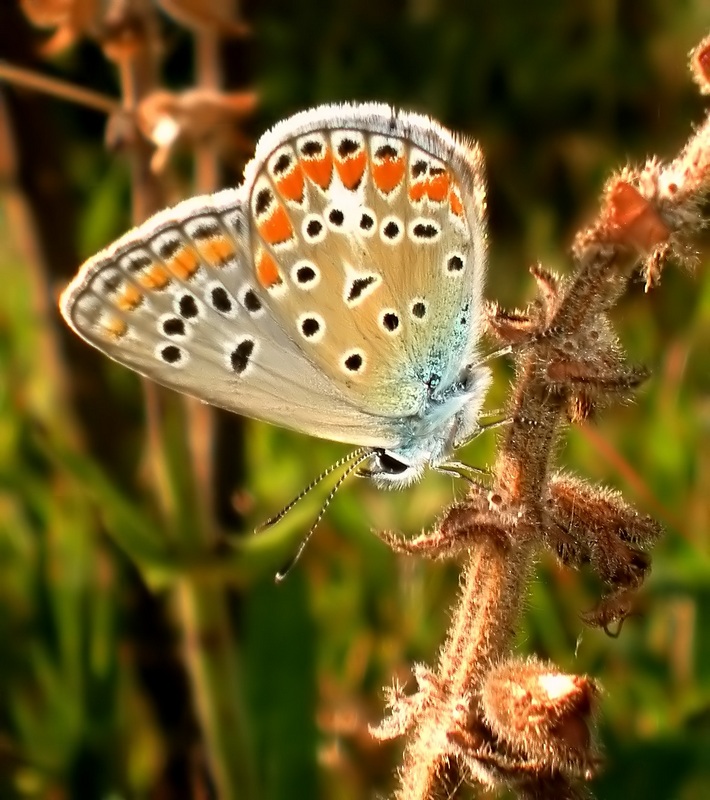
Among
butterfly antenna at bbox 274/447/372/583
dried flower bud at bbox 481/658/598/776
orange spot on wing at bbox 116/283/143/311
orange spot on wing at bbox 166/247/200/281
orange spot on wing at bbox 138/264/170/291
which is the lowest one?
butterfly antenna at bbox 274/447/372/583

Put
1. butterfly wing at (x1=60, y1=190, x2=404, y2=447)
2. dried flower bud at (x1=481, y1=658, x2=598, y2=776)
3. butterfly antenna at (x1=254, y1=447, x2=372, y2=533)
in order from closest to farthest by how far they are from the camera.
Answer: dried flower bud at (x1=481, y1=658, x2=598, y2=776)
butterfly wing at (x1=60, y1=190, x2=404, y2=447)
butterfly antenna at (x1=254, y1=447, x2=372, y2=533)

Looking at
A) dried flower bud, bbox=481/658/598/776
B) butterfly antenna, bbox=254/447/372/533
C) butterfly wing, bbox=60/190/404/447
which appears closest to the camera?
dried flower bud, bbox=481/658/598/776

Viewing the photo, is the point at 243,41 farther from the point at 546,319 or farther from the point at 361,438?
the point at 546,319

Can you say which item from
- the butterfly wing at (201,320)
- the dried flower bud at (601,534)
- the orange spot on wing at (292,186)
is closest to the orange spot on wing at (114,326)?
the butterfly wing at (201,320)

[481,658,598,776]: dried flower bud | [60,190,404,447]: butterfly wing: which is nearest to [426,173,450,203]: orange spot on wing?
[60,190,404,447]: butterfly wing

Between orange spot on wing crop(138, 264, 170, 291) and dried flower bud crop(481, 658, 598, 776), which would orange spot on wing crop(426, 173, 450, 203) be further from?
dried flower bud crop(481, 658, 598, 776)

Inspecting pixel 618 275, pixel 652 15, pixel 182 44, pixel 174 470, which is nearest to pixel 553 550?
pixel 618 275

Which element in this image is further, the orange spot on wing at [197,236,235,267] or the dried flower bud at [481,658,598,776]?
the orange spot on wing at [197,236,235,267]
